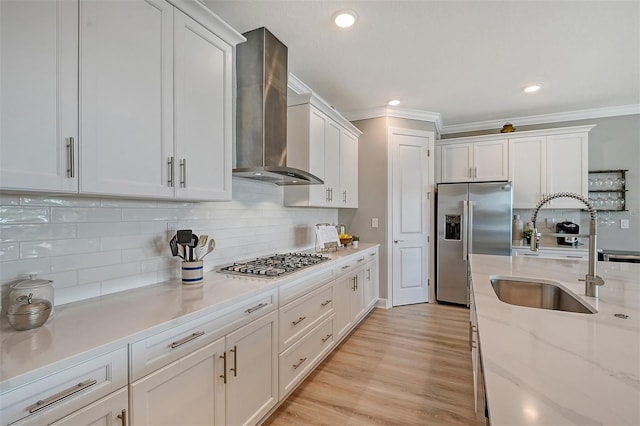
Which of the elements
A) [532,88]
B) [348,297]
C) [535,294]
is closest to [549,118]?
[532,88]

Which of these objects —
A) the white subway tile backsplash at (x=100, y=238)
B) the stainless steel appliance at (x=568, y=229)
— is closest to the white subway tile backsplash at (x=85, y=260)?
the white subway tile backsplash at (x=100, y=238)

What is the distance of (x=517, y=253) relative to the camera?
404 centimetres

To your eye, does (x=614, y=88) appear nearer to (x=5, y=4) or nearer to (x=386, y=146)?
(x=386, y=146)

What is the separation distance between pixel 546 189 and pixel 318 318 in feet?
12.2

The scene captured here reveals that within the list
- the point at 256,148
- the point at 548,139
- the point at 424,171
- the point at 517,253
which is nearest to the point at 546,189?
the point at 548,139

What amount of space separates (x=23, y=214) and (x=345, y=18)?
85.6 inches

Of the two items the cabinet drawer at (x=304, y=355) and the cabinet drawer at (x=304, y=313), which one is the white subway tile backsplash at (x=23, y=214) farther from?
the cabinet drawer at (x=304, y=355)

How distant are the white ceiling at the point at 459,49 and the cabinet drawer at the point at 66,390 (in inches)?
85.2

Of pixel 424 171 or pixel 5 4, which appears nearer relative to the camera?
pixel 5 4

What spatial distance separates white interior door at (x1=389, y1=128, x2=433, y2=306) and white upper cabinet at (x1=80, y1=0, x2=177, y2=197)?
317 centimetres

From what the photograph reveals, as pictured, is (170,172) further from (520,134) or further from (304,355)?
(520,134)

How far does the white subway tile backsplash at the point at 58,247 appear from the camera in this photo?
4.16ft

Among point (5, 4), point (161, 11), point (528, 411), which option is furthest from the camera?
point (161, 11)

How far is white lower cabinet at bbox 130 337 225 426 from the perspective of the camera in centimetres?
111
